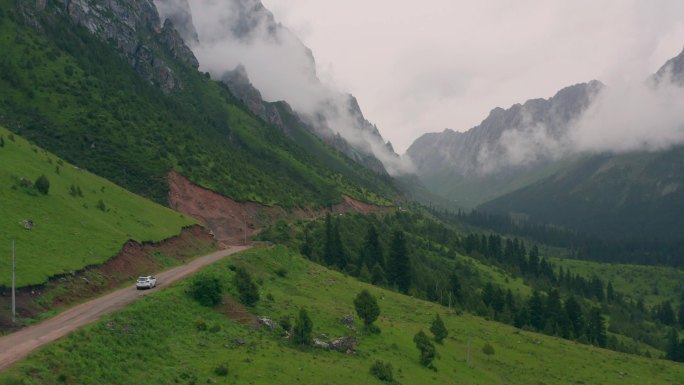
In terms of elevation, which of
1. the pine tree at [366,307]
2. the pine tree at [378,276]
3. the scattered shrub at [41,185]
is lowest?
the pine tree at [366,307]

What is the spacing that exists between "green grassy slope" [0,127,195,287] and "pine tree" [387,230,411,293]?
148 feet

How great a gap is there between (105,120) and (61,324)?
291ft

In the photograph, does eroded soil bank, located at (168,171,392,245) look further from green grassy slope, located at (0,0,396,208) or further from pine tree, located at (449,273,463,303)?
pine tree, located at (449,273,463,303)

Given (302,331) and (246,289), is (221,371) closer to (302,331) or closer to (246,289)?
(302,331)

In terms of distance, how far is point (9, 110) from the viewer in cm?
10694

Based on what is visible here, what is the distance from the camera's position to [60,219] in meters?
58.3

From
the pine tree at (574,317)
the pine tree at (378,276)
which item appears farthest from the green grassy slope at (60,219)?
the pine tree at (574,317)

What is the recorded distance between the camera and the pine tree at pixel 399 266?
10956 centimetres

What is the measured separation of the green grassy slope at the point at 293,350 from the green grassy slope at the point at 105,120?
47762 mm

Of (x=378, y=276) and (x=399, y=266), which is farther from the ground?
(x=399, y=266)

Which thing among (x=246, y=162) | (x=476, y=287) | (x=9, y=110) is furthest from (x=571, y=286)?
(x=9, y=110)

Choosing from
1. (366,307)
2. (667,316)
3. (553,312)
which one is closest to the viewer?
(366,307)

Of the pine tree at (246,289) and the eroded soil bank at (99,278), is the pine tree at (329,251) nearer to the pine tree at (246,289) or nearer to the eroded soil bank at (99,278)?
the eroded soil bank at (99,278)

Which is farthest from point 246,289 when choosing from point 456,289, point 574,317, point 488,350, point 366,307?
point 574,317
